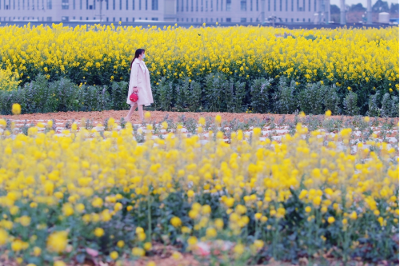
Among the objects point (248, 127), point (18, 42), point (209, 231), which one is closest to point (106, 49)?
point (18, 42)

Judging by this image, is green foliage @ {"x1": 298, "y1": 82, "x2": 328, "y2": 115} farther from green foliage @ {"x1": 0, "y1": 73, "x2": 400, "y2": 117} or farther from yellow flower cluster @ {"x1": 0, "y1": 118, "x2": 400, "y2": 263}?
yellow flower cluster @ {"x1": 0, "y1": 118, "x2": 400, "y2": 263}

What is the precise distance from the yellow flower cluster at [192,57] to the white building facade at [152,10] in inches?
3461

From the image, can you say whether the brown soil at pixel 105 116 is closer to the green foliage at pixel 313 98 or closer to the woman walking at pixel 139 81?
the woman walking at pixel 139 81

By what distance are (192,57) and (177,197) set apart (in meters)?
7.32

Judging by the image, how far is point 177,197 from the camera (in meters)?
3.62

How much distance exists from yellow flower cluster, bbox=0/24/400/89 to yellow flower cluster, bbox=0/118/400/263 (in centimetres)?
633

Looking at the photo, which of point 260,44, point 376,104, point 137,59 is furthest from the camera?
point 260,44

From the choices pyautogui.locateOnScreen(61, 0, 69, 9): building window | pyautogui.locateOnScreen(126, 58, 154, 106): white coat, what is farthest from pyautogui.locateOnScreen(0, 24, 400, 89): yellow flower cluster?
pyautogui.locateOnScreen(61, 0, 69, 9): building window

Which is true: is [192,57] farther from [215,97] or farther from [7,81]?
[7,81]

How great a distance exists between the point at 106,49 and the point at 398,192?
8.24 meters

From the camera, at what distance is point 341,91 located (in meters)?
9.93

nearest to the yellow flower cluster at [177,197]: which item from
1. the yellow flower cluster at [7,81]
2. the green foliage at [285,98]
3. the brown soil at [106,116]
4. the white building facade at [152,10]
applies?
the brown soil at [106,116]

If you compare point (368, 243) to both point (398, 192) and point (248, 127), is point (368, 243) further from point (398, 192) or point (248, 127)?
point (248, 127)

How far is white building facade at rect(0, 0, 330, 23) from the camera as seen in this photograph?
4168 inches
